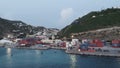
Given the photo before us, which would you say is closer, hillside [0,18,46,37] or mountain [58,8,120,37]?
mountain [58,8,120,37]

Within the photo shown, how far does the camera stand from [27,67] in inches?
1892

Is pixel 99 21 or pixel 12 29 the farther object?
pixel 12 29

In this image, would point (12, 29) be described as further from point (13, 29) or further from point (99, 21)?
point (99, 21)

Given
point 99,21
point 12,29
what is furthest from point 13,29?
point 99,21

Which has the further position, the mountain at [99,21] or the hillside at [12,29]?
the hillside at [12,29]

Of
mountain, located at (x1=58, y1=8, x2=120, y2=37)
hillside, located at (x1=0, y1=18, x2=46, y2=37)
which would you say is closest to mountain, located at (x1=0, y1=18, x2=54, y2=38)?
hillside, located at (x1=0, y1=18, x2=46, y2=37)

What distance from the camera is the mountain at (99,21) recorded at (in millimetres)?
96625

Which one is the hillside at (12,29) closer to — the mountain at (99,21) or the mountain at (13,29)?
the mountain at (13,29)

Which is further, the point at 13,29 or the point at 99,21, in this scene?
the point at 13,29

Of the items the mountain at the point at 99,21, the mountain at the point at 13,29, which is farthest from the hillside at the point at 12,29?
the mountain at the point at 99,21

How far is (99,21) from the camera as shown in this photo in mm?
100250

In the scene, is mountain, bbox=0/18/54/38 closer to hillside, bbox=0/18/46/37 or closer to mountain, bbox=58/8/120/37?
hillside, bbox=0/18/46/37

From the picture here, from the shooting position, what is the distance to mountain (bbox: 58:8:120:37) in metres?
96.6

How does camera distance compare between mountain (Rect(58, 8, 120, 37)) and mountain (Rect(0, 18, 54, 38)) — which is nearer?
mountain (Rect(58, 8, 120, 37))
